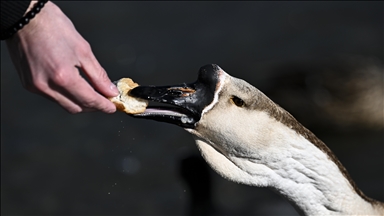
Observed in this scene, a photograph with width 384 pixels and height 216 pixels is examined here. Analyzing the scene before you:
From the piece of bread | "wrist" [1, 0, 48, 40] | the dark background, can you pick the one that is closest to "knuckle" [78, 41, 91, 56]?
"wrist" [1, 0, 48, 40]

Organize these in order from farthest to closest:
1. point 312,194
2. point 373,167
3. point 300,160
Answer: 1. point 373,167
2. point 312,194
3. point 300,160

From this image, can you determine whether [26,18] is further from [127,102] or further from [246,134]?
[246,134]

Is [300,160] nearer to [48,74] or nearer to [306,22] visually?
[48,74]

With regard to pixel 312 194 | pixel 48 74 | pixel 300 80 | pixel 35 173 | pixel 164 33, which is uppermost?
pixel 300 80

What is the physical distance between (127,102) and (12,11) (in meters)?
0.87

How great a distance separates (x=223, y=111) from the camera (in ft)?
10.3

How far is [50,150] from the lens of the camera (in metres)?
8.05

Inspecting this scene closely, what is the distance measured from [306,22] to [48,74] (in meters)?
7.81

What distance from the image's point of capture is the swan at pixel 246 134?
3104 mm

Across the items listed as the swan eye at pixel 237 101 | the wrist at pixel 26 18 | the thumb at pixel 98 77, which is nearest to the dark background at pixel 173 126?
the swan eye at pixel 237 101

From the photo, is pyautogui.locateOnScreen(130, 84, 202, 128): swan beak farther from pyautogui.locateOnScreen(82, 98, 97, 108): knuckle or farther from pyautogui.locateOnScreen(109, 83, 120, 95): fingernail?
pyautogui.locateOnScreen(82, 98, 97, 108): knuckle

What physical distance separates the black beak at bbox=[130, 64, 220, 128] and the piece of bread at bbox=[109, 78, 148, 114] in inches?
1.4

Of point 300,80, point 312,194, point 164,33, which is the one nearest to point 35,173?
point 164,33

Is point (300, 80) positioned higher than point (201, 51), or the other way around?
point (300, 80)
